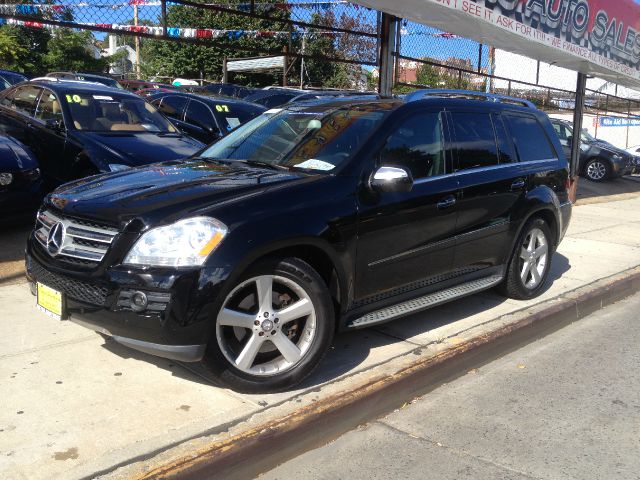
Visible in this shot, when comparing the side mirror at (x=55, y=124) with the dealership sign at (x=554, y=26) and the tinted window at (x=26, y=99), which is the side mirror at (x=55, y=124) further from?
the dealership sign at (x=554, y=26)

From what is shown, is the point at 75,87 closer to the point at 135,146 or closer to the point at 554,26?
the point at 135,146

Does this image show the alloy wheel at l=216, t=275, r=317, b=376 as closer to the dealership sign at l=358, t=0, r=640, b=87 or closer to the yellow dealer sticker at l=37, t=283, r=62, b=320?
the yellow dealer sticker at l=37, t=283, r=62, b=320

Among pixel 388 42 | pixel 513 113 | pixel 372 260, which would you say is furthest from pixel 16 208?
pixel 388 42

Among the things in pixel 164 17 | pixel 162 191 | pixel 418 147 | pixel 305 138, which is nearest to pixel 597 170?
pixel 164 17

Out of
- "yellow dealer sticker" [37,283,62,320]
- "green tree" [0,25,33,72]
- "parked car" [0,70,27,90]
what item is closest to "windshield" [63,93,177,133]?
"yellow dealer sticker" [37,283,62,320]

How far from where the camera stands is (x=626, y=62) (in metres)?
14.0

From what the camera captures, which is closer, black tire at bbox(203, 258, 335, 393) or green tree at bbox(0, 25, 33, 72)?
black tire at bbox(203, 258, 335, 393)

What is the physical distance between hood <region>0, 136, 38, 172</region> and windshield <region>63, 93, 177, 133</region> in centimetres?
97

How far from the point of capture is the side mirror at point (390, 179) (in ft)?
13.1

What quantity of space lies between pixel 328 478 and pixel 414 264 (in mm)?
1773

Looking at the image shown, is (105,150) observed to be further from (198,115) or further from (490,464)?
(490,464)

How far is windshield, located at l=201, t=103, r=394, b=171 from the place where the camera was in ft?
14.1

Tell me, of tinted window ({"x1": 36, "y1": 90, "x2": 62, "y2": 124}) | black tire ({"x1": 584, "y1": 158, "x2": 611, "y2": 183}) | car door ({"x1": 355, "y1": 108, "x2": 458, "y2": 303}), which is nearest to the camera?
car door ({"x1": 355, "y1": 108, "x2": 458, "y2": 303})

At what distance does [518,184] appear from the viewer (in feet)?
18.0
